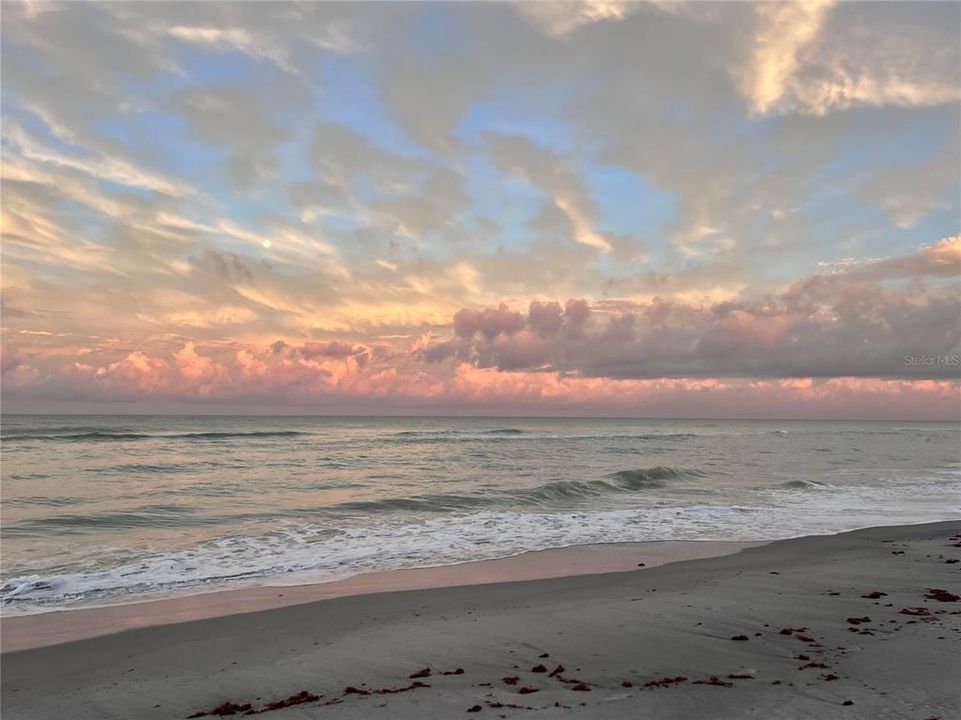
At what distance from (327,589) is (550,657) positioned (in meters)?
4.64

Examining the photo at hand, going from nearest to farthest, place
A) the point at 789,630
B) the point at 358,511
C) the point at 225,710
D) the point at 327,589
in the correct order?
the point at 225,710
the point at 789,630
the point at 327,589
the point at 358,511

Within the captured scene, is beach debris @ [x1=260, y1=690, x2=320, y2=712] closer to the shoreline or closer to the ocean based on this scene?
the shoreline

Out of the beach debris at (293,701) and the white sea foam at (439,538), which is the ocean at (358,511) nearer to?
the white sea foam at (439,538)

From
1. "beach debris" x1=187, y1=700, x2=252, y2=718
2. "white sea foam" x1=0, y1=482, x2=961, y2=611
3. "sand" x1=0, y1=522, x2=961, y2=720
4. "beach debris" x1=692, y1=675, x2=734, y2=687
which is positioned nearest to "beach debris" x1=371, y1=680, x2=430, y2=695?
"sand" x1=0, y1=522, x2=961, y2=720

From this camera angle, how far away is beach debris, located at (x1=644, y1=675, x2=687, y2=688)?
514 cm

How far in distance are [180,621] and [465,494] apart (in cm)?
1287

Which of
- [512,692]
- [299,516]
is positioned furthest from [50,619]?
[299,516]

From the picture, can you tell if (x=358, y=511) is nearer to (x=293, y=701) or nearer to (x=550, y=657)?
(x=550, y=657)

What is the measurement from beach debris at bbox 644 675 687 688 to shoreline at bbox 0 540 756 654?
468 centimetres

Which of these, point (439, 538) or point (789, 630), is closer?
point (789, 630)

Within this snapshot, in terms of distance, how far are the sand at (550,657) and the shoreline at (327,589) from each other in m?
0.47

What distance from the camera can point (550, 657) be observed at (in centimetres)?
597

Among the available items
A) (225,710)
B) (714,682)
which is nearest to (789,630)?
(714,682)

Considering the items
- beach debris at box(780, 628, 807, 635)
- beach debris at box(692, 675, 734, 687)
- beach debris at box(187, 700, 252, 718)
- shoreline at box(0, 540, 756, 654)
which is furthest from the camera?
shoreline at box(0, 540, 756, 654)
